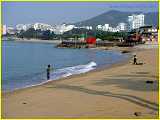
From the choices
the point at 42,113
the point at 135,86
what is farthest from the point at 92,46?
the point at 42,113

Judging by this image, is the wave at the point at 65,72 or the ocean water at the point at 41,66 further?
the wave at the point at 65,72

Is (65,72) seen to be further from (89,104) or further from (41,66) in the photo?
(89,104)

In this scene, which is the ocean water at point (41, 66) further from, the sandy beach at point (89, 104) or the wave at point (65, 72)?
the sandy beach at point (89, 104)

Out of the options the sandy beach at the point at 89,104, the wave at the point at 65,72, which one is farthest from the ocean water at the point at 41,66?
the sandy beach at the point at 89,104

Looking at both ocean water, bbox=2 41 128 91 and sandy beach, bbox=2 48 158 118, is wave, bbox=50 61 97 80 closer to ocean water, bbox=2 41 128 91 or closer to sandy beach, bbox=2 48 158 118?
ocean water, bbox=2 41 128 91

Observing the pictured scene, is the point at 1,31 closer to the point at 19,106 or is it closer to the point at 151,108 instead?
the point at 19,106

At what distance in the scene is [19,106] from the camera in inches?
477

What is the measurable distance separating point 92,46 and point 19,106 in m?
78.3

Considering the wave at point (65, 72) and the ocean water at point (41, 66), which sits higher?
the wave at point (65, 72)

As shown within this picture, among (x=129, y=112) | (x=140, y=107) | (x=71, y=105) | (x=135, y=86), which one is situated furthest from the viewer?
(x=135, y=86)

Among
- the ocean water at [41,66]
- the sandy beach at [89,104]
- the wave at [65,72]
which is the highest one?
the sandy beach at [89,104]

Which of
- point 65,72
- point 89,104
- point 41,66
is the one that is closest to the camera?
point 89,104

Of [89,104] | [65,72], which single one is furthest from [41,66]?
[89,104]

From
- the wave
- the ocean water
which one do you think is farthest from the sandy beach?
the wave
